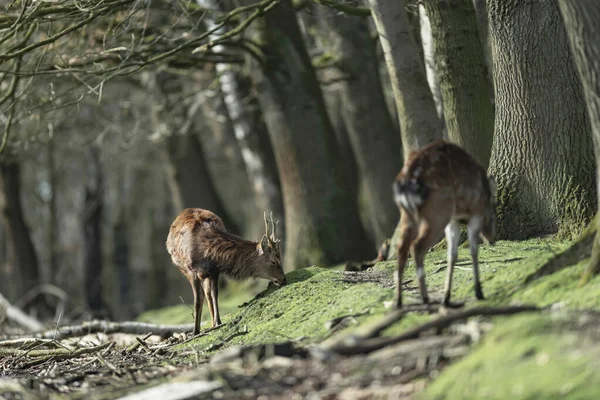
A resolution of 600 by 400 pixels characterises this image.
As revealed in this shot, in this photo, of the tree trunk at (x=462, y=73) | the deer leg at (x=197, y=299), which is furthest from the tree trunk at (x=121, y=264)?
the tree trunk at (x=462, y=73)

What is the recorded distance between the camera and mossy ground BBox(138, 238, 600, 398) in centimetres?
489

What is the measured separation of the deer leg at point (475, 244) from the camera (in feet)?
22.2

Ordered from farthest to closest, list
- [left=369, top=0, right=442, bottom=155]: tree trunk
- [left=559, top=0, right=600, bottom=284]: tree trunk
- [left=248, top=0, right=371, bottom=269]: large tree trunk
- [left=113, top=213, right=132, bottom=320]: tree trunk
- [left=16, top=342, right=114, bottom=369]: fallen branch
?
[left=113, top=213, right=132, bottom=320]: tree trunk → [left=248, top=0, right=371, bottom=269]: large tree trunk → [left=369, top=0, right=442, bottom=155]: tree trunk → [left=16, top=342, right=114, bottom=369]: fallen branch → [left=559, top=0, right=600, bottom=284]: tree trunk

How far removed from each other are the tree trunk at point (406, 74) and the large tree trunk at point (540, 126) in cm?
219

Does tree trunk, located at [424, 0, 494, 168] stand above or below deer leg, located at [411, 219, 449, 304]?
above

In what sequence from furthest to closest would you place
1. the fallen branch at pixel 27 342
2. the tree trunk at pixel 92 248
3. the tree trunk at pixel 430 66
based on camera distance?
the tree trunk at pixel 92 248
the tree trunk at pixel 430 66
the fallen branch at pixel 27 342

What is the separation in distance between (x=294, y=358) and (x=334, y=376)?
82 cm

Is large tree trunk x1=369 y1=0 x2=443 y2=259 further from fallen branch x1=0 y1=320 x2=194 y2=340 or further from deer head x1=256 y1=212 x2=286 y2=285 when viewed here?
fallen branch x1=0 y1=320 x2=194 y2=340

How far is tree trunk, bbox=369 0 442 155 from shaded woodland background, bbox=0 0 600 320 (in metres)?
0.02

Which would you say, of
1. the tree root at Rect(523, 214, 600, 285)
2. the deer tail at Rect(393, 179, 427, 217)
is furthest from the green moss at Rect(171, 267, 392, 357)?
the tree root at Rect(523, 214, 600, 285)

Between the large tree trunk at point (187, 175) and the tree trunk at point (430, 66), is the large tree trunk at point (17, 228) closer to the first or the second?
the large tree trunk at point (187, 175)

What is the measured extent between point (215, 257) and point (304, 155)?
565 centimetres

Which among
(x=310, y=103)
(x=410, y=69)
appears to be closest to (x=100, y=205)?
(x=310, y=103)

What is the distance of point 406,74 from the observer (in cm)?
1180
